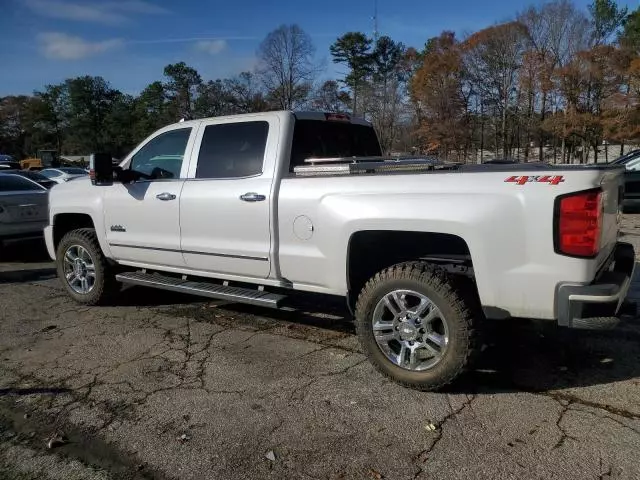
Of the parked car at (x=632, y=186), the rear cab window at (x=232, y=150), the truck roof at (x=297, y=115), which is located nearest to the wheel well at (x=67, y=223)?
the truck roof at (x=297, y=115)

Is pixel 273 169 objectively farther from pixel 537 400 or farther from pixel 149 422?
pixel 537 400

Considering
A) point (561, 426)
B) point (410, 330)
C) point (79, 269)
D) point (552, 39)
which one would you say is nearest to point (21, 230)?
point (79, 269)

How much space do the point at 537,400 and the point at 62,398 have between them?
3257 millimetres

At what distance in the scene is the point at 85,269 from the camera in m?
6.18

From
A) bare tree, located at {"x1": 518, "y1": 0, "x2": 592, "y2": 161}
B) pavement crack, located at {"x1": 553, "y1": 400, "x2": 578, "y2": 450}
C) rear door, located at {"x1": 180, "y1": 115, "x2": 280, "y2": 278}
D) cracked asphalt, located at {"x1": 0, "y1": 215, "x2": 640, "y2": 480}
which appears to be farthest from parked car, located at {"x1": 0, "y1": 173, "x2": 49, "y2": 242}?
bare tree, located at {"x1": 518, "y1": 0, "x2": 592, "y2": 161}

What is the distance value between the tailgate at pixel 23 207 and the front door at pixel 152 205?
179 inches

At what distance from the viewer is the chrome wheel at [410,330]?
3668 mm

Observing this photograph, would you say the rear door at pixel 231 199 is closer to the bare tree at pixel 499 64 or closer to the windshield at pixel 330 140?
the windshield at pixel 330 140

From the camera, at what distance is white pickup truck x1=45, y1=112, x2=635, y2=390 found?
10.5 ft

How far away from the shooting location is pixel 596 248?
3158mm

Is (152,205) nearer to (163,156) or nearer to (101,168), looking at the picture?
(163,156)

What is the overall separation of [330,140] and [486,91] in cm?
5477

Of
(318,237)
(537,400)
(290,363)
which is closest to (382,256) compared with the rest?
(318,237)

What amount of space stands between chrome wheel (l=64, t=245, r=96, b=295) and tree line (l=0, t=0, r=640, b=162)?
22.1 m
